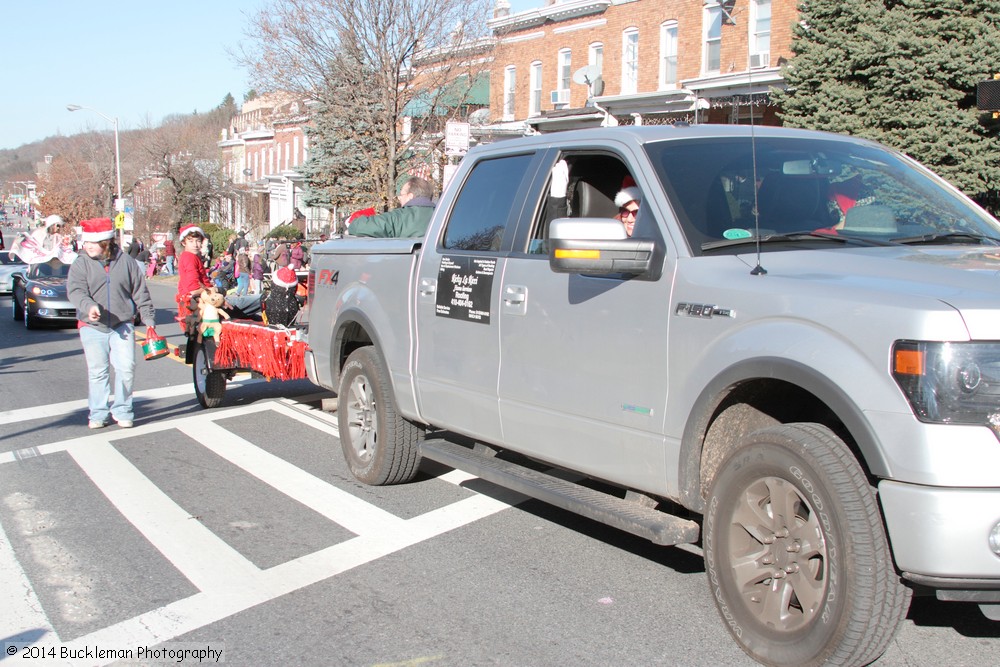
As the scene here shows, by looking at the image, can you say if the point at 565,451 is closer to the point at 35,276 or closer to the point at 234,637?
the point at 234,637

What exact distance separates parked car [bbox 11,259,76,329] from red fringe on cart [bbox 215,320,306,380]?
10.2 meters

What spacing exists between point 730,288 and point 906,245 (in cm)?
91

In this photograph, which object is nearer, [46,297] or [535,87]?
[46,297]

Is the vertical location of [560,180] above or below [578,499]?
above

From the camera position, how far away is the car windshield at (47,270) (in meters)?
19.2

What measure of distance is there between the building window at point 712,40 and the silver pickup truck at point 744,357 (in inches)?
963

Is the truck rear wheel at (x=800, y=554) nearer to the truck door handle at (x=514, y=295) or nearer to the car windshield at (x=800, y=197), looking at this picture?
the car windshield at (x=800, y=197)

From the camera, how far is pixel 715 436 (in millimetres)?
4012

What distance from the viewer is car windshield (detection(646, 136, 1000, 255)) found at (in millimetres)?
4227

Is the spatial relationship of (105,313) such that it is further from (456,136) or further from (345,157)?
(345,157)

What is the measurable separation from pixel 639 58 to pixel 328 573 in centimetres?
2857

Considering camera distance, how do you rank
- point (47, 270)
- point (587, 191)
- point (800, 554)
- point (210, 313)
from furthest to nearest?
1. point (47, 270)
2. point (210, 313)
3. point (587, 191)
4. point (800, 554)

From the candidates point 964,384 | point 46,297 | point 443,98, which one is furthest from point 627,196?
point 443,98

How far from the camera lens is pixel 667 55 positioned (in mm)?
30297
